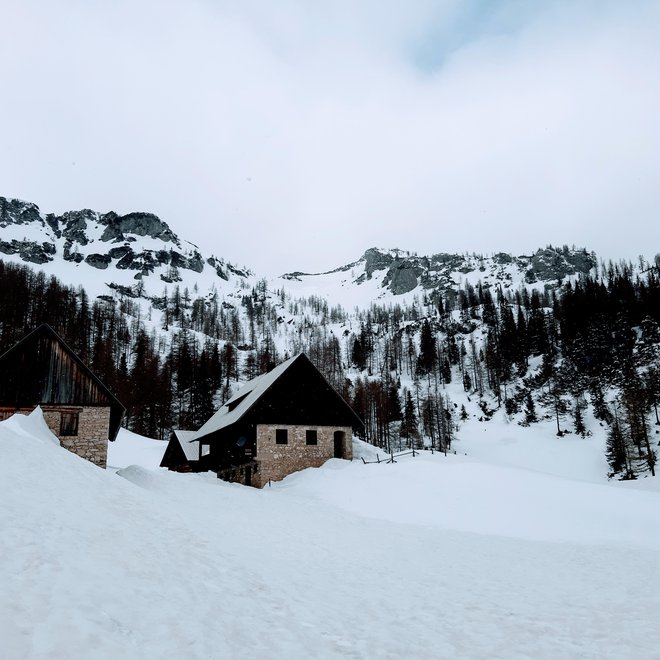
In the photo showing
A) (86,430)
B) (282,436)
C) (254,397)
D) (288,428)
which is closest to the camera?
(86,430)

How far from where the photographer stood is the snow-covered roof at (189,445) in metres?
47.3

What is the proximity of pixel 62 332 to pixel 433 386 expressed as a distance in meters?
75.4

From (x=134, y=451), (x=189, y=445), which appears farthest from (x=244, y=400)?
(x=134, y=451)

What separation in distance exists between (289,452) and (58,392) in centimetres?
1530

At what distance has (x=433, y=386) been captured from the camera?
→ 10481cm

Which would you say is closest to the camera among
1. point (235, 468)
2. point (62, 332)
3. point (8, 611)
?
point (8, 611)

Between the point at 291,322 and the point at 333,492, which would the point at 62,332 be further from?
the point at 291,322

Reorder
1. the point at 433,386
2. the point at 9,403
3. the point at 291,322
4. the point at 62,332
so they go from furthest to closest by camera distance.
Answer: the point at 291,322 < the point at 433,386 < the point at 62,332 < the point at 9,403

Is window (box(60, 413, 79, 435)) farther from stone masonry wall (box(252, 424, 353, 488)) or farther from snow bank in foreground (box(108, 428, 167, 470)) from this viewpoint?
snow bank in foreground (box(108, 428, 167, 470))

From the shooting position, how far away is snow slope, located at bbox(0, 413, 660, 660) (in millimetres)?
5531

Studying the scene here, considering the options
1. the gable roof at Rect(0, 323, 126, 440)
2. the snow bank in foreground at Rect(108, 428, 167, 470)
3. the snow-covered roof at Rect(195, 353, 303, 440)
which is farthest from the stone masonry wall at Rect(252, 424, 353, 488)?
the snow bank in foreground at Rect(108, 428, 167, 470)

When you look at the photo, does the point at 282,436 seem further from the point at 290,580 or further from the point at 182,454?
the point at 290,580

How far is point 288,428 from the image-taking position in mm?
35281

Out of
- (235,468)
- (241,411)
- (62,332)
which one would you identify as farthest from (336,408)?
(62,332)
